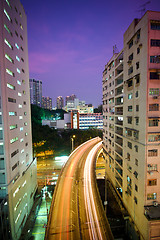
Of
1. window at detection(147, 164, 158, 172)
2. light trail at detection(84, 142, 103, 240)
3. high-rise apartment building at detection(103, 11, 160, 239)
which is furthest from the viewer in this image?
window at detection(147, 164, 158, 172)

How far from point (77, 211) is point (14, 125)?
54.2ft

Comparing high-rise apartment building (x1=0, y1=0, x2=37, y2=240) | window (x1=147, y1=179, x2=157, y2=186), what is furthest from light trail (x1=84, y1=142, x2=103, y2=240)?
high-rise apartment building (x1=0, y1=0, x2=37, y2=240)

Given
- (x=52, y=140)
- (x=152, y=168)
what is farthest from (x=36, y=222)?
(x=52, y=140)

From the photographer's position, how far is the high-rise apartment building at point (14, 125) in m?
17.5

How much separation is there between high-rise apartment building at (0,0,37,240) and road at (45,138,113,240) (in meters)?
6.96

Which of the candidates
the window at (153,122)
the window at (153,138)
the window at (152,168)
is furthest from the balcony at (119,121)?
the window at (152,168)

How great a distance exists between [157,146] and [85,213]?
13.1 metres

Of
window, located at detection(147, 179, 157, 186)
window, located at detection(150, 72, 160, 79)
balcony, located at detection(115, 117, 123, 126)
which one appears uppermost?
window, located at detection(150, 72, 160, 79)

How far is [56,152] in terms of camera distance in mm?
51375

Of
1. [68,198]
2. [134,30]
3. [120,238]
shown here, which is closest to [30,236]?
[68,198]

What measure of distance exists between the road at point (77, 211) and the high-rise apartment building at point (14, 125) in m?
6.96

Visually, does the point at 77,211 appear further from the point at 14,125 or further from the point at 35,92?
the point at 35,92

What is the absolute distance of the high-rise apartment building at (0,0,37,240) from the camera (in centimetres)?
1755

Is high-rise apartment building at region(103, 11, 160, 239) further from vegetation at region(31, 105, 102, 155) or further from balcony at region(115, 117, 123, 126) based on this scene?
vegetation at region(31, 105, 102, 155)
